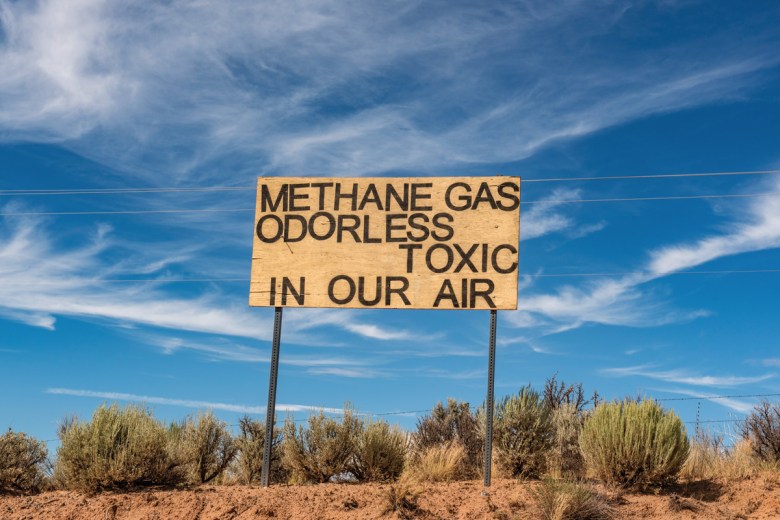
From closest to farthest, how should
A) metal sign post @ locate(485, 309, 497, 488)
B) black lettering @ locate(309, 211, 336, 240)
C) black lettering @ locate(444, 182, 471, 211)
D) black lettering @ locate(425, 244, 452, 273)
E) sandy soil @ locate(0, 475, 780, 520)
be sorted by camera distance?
sandy soil @ locate(0, 475, 780, 520)
metal sign post @ locate(485, 309, 497, 488)
black lettering @ locate(425, 244, 452, 273)
black lettering @ locate(444, 182, 471, 211)
black lettering @ locate(309, 211, 336, 240)

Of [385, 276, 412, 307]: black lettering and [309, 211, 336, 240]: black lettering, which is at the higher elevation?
[309, 211, 336, 240]: black lettering

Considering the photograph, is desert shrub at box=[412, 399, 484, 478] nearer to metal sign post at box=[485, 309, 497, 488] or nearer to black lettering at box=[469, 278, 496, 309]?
metal sign post at box=[485, 309, 497, 488]

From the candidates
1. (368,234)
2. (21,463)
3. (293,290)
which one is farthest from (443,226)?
(21,463)

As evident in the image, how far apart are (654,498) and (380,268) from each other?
6484mm

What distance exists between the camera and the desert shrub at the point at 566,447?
52.3ft

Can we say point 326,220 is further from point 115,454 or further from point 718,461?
point 718,461

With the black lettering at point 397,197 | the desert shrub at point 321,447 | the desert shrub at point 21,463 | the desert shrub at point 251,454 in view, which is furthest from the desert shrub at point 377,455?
the desert shrub at point 21,463

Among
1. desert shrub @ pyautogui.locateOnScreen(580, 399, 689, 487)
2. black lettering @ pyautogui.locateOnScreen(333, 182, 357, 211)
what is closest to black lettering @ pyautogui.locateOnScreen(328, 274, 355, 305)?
black lettering @ pyautogui.locateOnScreen(333, 182, 357, 211)

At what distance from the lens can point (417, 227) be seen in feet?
50.8

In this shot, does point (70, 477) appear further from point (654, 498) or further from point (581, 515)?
point (654, 498)

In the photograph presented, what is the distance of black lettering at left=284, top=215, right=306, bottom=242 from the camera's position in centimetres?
1581

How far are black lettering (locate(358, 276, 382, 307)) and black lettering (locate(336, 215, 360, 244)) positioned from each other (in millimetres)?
872

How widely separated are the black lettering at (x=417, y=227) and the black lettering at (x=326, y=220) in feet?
5.02

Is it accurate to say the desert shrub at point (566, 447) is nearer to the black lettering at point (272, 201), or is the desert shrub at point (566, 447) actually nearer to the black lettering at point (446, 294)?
the black lettering at point (446, 294)
